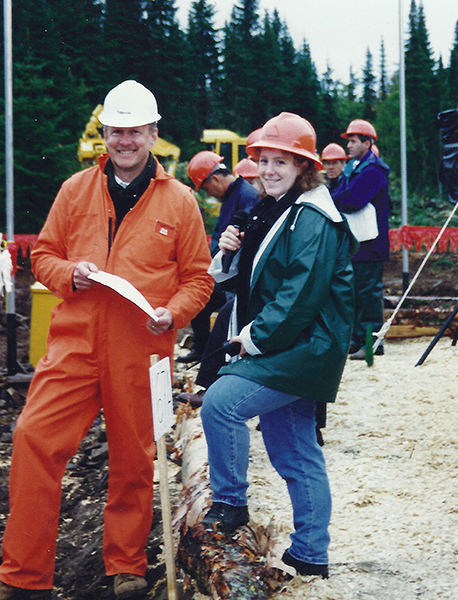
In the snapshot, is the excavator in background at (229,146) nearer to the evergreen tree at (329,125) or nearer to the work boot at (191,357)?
the evergreen tree at (329,125)

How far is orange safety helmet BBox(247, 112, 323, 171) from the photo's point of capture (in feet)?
9.97

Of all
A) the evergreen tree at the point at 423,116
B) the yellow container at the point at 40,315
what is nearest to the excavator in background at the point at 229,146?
the yellow container at the point at 40,315

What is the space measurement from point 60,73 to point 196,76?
12888 mm

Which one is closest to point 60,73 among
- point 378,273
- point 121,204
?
point 378,273

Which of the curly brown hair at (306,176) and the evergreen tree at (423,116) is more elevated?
the evergreen tree at (423,116)

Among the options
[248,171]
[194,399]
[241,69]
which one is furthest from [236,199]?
[241,69]

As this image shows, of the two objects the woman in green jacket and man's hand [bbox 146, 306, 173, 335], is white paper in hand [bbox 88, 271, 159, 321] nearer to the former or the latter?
man's hand [bbox 146, 306, 173, 335]

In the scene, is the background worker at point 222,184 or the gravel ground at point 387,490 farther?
the background worker at point 222,184

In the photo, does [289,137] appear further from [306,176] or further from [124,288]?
[124,288]

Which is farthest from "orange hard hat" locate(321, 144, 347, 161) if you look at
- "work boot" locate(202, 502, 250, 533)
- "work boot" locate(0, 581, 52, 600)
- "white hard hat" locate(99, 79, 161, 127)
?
"work boot" locate(0, 581, 52, 600)

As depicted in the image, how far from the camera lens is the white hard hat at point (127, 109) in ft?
10.8

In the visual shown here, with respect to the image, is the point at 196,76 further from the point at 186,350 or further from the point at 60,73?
the point at 186,350

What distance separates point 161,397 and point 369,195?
5.16 m

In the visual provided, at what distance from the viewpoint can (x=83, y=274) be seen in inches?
124
